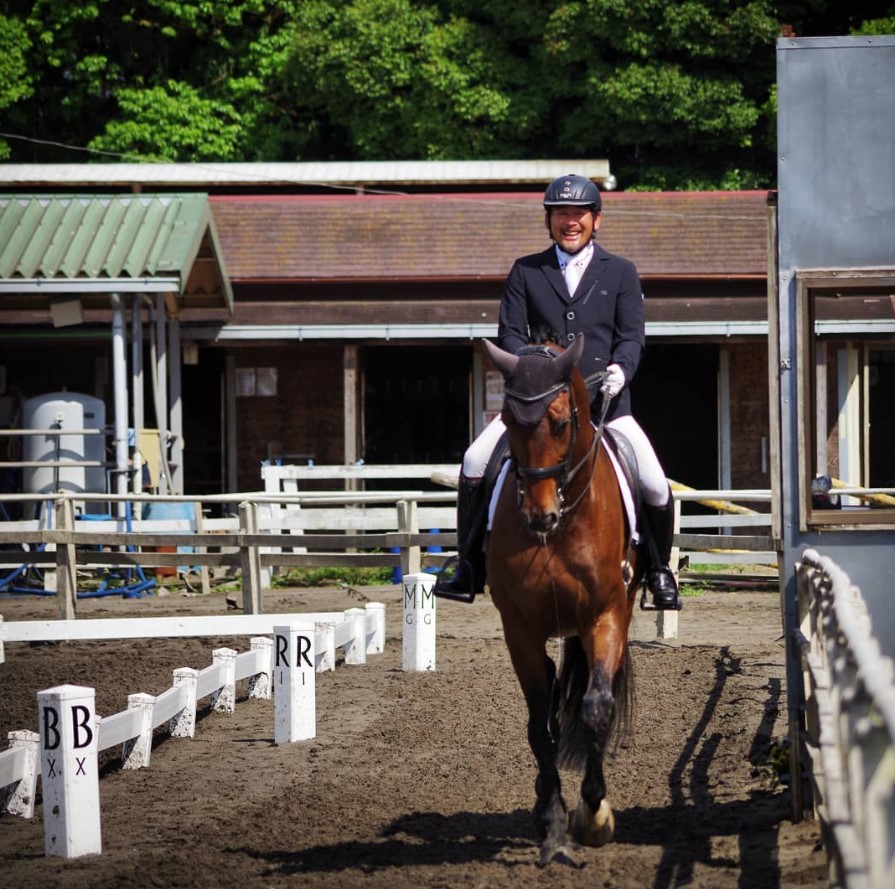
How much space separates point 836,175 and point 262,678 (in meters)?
6.01

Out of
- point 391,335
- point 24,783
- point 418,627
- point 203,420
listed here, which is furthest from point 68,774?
point 203,420

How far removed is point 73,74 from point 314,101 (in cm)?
655

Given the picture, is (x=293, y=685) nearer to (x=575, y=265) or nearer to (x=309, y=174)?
(x=575, y=265)

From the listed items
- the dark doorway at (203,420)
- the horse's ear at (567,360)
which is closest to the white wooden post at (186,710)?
the horse's ear at (567,360)

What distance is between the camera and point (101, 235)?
62.1ft

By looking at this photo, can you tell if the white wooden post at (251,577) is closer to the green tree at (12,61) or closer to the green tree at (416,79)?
the green tree at (416,79)

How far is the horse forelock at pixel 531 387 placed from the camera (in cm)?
584

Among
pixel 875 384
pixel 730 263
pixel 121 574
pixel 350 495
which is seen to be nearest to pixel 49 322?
pixel 121 574

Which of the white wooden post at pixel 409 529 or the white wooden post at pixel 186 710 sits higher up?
the white wooden post at pixel 409 529

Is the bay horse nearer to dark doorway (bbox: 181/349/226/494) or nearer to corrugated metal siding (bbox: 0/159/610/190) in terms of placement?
dark doorway (bbox: 181/349/226/494)

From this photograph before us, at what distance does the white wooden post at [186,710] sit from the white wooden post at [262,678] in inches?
57.9

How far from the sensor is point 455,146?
109 feet

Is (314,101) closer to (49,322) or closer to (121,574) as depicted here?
(49,322)

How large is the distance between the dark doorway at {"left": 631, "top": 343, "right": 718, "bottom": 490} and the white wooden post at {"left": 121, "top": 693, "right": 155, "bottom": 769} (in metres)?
15.9
